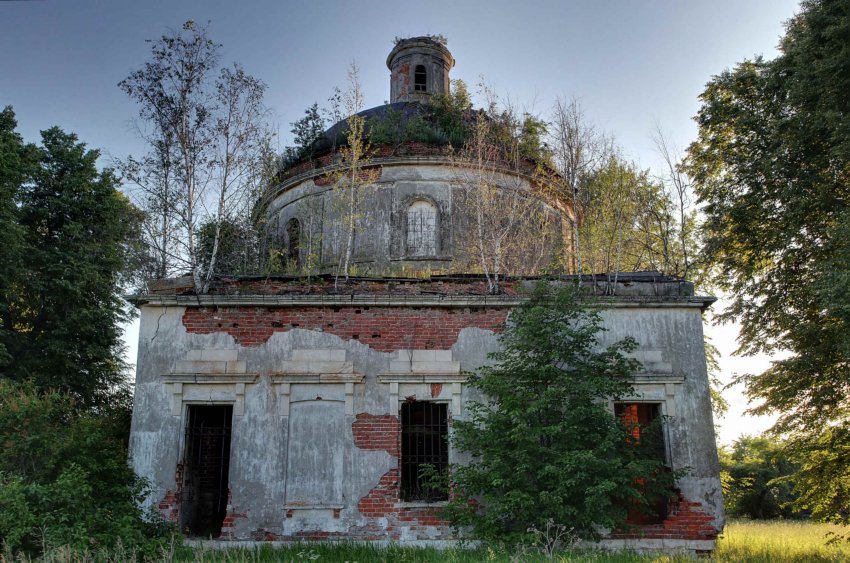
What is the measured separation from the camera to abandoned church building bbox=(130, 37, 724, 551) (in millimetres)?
10703

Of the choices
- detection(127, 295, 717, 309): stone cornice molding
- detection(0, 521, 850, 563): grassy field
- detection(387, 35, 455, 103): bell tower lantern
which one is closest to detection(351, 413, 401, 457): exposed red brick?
detection(0, 521, 850, 563): grassy field

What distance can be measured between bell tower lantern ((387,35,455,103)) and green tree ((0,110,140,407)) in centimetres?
989

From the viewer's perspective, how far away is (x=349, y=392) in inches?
437

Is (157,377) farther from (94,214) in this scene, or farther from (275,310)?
(94,214)

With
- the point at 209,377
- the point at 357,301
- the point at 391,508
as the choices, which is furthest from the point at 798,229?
Answer: the point at 209,377

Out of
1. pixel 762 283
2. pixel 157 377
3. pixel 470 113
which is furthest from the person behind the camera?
pixel 470 113

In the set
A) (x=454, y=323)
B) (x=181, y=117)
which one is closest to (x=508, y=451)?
(x=454, y=323)

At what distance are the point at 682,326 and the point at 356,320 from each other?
5769mm

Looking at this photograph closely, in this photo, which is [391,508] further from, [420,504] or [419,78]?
[419,78]

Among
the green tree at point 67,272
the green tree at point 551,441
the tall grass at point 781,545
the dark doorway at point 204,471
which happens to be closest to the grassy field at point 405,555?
the tall grass at point 781,545

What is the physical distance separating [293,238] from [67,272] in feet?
20.6

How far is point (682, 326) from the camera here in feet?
38.0

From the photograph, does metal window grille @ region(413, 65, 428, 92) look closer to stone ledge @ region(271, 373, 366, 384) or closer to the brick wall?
the brick wall

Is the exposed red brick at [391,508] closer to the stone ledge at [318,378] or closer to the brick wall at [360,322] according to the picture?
the stone ledge at [318,378]
